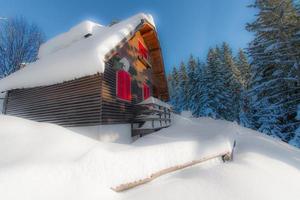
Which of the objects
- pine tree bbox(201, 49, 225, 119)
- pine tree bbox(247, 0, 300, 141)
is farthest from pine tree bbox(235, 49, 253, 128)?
pine tree bbox(247, 0, 300, 141)

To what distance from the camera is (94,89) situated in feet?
31.7

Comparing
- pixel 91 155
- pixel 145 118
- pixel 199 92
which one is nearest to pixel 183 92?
pixel 199 92

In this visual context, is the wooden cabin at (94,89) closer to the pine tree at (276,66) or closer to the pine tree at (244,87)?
the pine tree at (276,66)

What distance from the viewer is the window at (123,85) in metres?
11.0

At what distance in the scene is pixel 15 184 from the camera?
2.62 metres

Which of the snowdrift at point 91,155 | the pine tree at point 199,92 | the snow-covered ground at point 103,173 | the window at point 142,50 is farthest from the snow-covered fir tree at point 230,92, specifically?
the snowdrift at point 91,155

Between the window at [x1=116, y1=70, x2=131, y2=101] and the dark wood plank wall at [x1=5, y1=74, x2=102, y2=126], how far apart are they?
5.23 ft

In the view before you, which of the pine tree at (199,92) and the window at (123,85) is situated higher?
the pine tree at (199,92)

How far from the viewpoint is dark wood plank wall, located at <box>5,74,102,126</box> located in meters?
9.59

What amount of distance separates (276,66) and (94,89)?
13.8 meters

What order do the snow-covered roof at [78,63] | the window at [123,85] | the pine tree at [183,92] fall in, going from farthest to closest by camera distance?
the pine tree at [183,92] → the window at [123,85] → the snow-covered roof at [78,63]

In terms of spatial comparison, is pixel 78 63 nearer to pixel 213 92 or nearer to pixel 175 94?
pixel 213 92

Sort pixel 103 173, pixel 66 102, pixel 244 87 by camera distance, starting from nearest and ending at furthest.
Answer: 1. pixel 103 173
2. pixel 66 102
3. pixel 244 87

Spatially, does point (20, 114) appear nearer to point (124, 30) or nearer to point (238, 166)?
point (124, 30)
